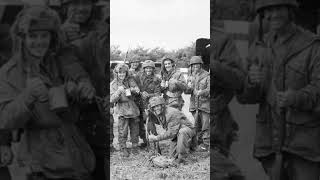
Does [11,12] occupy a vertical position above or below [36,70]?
above

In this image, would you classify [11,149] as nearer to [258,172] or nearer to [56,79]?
[56,79]

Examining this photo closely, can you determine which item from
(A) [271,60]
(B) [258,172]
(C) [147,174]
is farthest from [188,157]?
(A) [271,60]

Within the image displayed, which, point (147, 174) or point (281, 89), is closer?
point (281, 89)

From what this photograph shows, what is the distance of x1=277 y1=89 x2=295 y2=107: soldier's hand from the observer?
2545mm

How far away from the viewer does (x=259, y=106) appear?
9.11ft

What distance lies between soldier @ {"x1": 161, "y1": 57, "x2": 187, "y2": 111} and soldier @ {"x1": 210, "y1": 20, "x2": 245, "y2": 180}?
2668 millimetres

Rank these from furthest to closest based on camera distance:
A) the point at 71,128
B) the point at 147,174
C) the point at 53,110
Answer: the point at 147,174 < the point at 71,128 < the point at 53,110

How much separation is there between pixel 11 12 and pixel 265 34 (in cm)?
138

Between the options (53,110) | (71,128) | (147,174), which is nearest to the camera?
(53,110)

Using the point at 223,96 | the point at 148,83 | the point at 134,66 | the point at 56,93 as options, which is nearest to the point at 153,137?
the point at 148,83

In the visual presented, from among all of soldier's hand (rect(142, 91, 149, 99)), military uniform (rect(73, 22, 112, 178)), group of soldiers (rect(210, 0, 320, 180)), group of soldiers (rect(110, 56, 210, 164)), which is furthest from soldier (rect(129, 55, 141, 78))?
group of soldiers (rect(210, 0, 320, 180))

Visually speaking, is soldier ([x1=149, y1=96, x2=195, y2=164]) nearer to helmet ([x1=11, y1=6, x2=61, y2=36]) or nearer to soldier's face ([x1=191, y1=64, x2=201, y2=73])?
soldier's face ([x1=191, y1=64, x2=201, y2=73])

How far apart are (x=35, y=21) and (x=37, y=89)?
0.35 metres

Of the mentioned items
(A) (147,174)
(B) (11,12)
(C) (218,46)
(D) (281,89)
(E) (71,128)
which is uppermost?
(B) (11,12)
